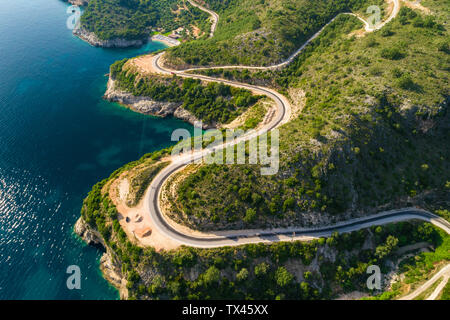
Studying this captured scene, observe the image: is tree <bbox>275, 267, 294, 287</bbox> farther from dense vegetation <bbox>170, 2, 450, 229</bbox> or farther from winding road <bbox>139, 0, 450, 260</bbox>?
dense vegetation <bbox>170, 2, 450, 229</bbox>

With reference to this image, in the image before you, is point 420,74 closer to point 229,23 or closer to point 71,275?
point 229,23

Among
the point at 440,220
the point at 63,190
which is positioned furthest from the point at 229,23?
the point at 440,220

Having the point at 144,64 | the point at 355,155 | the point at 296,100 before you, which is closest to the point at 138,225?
the point at 355,155

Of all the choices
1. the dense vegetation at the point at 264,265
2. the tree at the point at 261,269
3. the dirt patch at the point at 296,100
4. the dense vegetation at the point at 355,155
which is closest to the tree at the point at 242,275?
the dense vegetation at the point at 264,265

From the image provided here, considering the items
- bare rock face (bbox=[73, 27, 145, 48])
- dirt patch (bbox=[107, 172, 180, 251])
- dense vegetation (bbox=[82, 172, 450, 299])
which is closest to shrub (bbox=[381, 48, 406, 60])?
dense vegetation (bbox=[82, 172, 450, 299])

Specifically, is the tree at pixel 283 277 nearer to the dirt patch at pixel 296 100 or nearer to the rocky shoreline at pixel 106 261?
the rocky shoreline at pixel 106 261

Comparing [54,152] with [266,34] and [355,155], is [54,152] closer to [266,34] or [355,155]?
[266,34]
